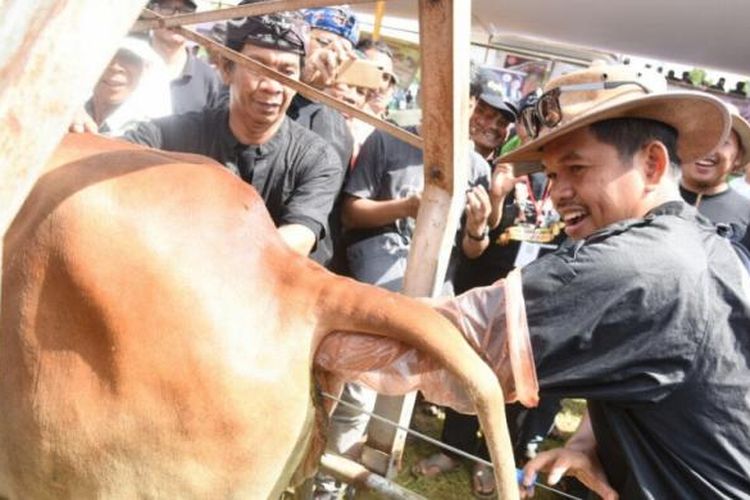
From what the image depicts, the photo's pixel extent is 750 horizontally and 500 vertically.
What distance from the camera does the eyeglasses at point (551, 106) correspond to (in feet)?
5.32

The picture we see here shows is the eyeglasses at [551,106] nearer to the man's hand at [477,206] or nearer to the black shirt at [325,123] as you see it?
the man's hand at [477,206]

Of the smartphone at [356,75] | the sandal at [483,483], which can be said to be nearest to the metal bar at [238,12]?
the smartphone at [356,75]

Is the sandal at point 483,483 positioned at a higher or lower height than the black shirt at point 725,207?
lower

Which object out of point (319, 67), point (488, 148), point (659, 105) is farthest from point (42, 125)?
point (488, 148)

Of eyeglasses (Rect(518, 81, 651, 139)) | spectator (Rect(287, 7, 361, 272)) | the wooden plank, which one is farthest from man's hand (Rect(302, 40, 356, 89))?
the wooden plank

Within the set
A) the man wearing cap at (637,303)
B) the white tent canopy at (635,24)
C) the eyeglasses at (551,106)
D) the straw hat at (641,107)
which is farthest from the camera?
the white tent canopy at (635,24)

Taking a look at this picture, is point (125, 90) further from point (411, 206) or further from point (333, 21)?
point (411, 206)

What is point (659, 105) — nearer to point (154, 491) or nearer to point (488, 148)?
point (154, 491)

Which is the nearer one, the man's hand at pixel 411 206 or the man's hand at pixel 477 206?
the man's hand at pixel 477 206

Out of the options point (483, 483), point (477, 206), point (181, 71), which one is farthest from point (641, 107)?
point (181, 71)

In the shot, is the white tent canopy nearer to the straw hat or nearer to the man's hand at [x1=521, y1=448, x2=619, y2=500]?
the straw hat

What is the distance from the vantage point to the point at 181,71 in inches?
156

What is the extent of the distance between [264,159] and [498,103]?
1.64 metres

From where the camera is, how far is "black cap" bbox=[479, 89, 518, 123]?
11.8 feet
